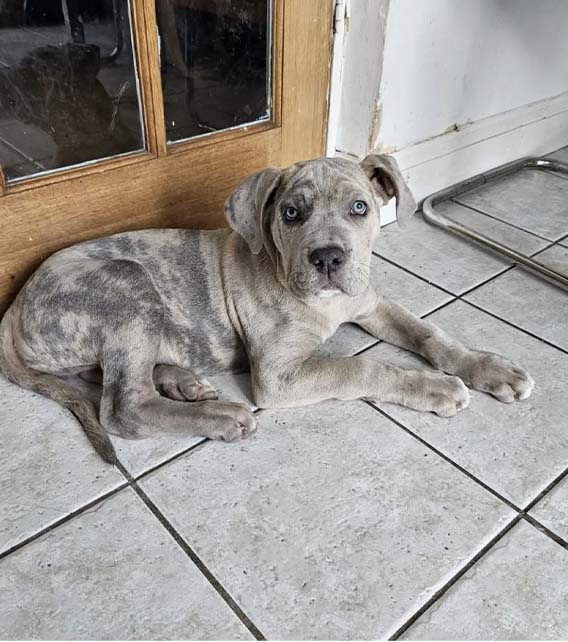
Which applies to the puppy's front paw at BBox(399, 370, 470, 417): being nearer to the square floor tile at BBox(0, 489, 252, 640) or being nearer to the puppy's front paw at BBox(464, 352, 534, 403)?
the puppy's front paw at BBox(464, 352, 534, 403)

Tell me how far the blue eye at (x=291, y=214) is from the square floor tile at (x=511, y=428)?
2.15 ft

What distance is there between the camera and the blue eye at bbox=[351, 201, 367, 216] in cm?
188

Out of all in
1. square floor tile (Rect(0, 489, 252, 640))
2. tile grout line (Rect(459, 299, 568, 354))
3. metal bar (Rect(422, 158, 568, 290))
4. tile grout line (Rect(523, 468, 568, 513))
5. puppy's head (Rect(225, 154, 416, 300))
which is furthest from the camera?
metal bar (Rect(422, 158, 568, 290))

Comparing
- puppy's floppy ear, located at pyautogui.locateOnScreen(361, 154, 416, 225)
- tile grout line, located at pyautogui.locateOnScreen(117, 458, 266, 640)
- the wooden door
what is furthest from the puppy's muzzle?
the wooden door

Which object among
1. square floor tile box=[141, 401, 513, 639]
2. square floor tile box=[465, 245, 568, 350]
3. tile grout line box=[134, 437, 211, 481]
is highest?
square floor tile box=[465, 245, 568, 350]

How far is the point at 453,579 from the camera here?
1498 millimetres

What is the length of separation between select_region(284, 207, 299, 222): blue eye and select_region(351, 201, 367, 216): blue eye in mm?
176

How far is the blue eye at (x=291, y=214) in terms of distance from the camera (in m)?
1.87

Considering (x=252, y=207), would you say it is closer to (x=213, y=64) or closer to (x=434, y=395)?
(x=434, y=395)

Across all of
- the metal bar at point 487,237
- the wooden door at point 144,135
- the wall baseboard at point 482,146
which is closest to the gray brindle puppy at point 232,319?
the wooden door at point 144,135

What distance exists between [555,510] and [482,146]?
93.3 inches

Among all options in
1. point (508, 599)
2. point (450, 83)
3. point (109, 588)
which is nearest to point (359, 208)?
point (508, 599)

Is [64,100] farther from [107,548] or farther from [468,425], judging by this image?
[468,425]

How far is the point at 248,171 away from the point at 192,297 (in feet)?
2.92
